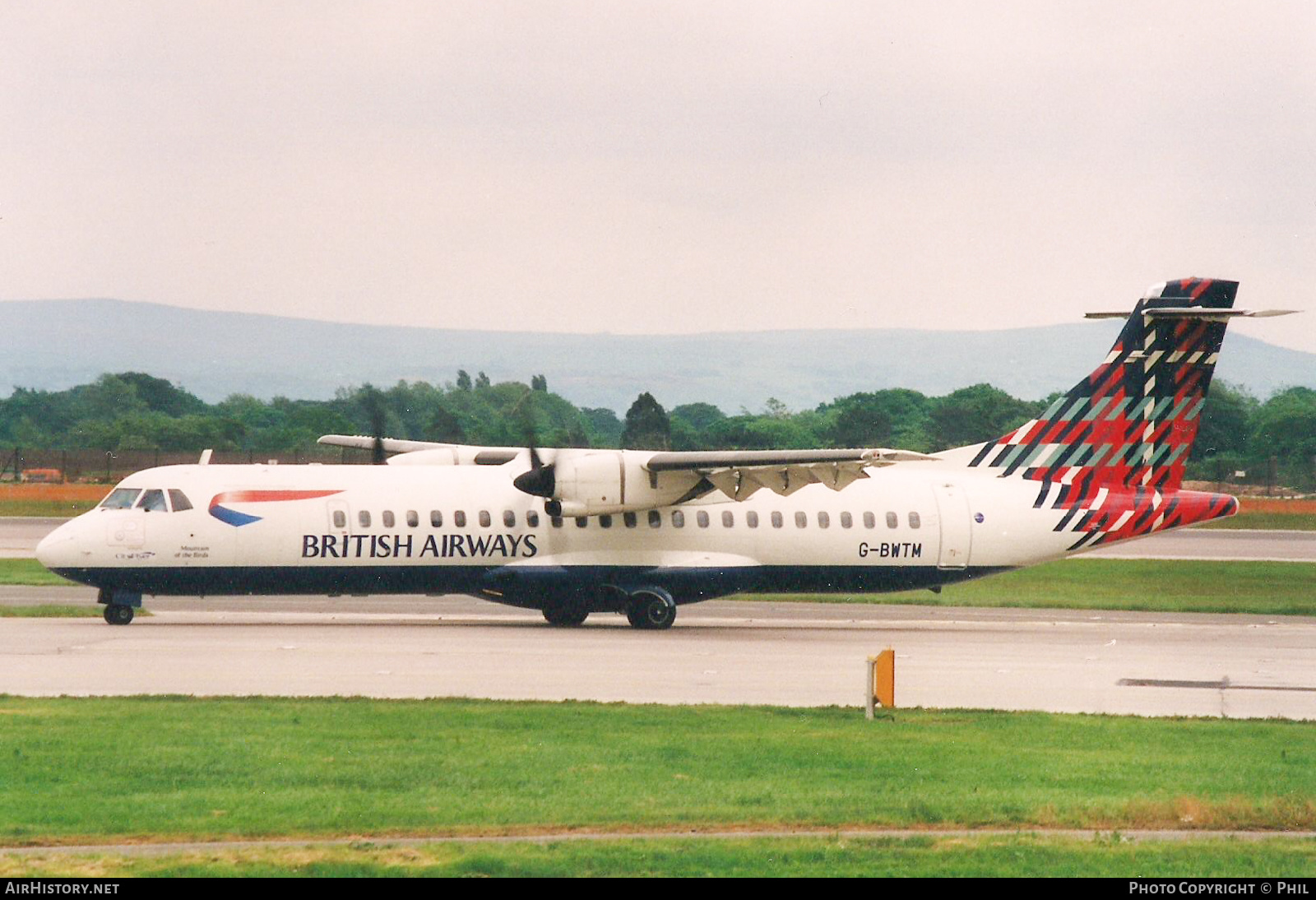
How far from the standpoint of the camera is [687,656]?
79.8ft

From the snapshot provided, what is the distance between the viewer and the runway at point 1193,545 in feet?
161

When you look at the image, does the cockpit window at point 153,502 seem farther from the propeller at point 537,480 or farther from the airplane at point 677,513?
the propeller at point 537,480

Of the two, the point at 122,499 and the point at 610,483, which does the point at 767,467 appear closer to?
the point at 610,483

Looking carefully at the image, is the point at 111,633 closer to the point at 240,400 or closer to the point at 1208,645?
the point at 240,400

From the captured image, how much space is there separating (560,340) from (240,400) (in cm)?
1170

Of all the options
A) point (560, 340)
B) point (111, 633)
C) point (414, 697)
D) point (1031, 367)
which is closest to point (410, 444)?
point (560, 340)

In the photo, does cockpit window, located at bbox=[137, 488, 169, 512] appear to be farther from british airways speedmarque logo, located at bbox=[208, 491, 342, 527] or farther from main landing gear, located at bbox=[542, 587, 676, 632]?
main landing gear, located at bbox=[542, 587, 676, 632]

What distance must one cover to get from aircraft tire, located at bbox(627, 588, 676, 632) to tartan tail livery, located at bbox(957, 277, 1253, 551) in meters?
7.56

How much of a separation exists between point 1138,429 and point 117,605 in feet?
63.7

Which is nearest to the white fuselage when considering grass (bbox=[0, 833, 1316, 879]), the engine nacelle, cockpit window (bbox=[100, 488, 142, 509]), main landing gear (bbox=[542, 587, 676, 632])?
cockpit window (bbox=[100, 488, 142, 509])

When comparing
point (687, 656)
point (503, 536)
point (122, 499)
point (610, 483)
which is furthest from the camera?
point (503, 536)

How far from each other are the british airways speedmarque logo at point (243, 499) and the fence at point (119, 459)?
969 cm

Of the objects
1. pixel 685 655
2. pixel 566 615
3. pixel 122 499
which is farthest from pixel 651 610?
pixel 122 499

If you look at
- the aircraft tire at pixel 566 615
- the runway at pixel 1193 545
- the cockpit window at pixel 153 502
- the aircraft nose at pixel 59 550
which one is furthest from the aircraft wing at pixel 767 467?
the runway at pixel 1193 545
